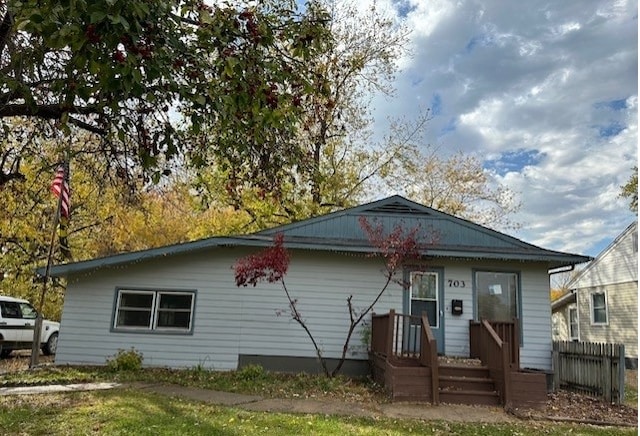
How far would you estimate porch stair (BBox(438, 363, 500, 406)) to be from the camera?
26.7 feet

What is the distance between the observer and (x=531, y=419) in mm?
7258

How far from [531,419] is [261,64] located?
260 inches

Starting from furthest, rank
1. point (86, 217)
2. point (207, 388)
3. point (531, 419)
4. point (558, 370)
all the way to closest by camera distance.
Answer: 1. point (86, 217)
2. point (558, 370)
3. point (207, 388)
4. point (531, 419)

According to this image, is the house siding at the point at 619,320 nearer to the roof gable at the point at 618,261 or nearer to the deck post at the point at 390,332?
the roof gable at the point at 618,261

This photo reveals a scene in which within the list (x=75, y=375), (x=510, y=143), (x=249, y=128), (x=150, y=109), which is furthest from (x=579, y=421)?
(x=510, y=143)

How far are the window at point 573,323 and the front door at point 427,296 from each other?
13.5 m

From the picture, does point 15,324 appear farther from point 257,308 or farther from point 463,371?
point 463,371

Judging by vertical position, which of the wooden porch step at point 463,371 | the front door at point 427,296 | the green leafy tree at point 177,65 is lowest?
the wooden porch step at point 463,371

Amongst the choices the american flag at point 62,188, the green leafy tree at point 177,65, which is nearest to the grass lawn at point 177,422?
the green leafy tree at point 177,65

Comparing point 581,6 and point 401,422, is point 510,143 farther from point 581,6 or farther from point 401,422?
point 401,422

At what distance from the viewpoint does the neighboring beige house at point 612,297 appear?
17609mm

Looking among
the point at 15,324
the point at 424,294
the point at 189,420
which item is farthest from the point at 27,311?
the point at 424,294

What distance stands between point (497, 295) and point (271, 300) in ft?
17.3

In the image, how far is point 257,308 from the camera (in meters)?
11.0
